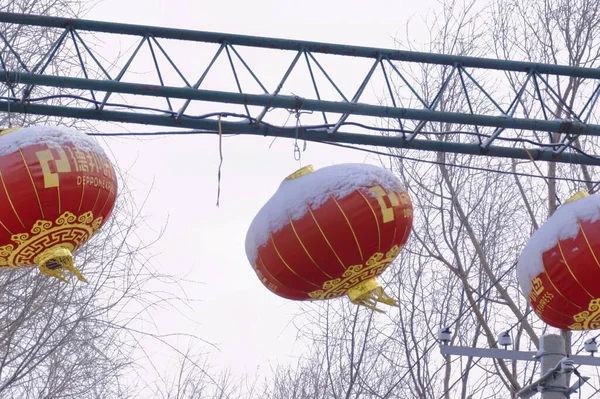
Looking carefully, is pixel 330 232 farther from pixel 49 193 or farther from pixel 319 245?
pixel 49 193

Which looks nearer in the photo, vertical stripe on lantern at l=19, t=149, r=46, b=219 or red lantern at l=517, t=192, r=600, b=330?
vertical stripe on lantern at l=19, t=149, r=46, b=219

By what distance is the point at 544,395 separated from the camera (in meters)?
7.11

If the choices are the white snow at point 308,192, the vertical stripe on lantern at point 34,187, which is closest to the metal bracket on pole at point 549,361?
the white snow at point 308,192

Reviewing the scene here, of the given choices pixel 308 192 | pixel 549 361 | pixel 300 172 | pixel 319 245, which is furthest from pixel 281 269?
pixel 549 361

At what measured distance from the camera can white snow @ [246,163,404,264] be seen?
548 centimetres

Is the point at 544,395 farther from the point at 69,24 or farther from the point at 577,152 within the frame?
the point at 69,24

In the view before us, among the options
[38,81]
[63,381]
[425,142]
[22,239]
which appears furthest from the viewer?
[63,381]

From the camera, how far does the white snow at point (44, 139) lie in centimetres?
547

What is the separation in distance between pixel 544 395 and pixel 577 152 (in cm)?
165

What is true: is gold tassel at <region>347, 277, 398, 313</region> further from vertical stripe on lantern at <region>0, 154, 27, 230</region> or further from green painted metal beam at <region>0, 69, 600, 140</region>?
vertical stripe on lantern at <region>0, 154, 27, 230</region>

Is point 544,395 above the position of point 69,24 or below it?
below

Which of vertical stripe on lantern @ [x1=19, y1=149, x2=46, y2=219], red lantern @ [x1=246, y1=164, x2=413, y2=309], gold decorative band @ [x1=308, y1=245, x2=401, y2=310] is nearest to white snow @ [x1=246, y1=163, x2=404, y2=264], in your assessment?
red lantern @ [x1=246, y1=164, x2=413, y2=309]

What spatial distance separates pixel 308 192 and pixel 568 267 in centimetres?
143

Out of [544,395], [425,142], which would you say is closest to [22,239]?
[425,142]
